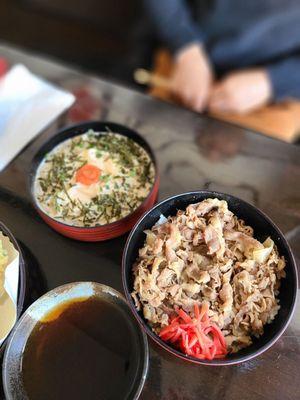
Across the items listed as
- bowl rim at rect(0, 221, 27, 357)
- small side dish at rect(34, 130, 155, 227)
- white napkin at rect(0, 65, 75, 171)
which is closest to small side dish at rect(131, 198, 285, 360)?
small side dish at rect(34, 130, 155, 227)

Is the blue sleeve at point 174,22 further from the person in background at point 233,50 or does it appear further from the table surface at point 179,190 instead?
the table surface at point 179,190

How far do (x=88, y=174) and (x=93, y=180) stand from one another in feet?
0.08

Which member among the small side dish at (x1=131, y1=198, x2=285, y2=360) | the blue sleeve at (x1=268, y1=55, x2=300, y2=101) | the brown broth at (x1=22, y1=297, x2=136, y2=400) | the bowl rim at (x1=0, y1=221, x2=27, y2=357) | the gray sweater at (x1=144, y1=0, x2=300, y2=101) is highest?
the gray sweater at (x1=144, y1=0, x2=300, y2=101)

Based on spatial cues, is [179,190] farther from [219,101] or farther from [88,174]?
[219,101]

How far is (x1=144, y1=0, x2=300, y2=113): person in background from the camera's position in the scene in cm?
175

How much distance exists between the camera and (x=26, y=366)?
3.23ft

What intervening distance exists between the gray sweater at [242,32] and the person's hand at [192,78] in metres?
0.06

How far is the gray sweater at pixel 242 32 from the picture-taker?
174cm

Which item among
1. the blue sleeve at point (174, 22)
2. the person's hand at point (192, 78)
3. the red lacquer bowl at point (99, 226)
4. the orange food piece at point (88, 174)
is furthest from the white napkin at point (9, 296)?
the blue sleeve at point (174, 22)

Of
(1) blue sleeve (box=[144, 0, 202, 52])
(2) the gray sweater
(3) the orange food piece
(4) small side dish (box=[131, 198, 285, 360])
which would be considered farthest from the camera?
(1) blue sleeve (box=[144, 0, 202, 52])

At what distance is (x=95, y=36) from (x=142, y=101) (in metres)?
1.52

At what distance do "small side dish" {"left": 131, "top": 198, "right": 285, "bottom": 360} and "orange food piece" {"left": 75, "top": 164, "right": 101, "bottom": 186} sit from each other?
27cm

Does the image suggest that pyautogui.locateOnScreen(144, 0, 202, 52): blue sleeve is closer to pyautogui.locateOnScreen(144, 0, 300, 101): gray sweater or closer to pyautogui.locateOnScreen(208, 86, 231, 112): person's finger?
pyautogui.locateOnScreen(144, 0, 300, 101): gray sweater

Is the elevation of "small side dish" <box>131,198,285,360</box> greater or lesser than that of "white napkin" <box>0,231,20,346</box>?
greater
